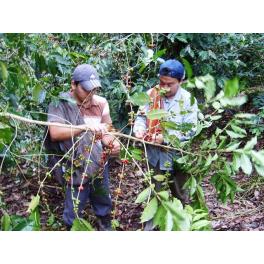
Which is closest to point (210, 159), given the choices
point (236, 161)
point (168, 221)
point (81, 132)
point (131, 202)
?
point (236, 161)

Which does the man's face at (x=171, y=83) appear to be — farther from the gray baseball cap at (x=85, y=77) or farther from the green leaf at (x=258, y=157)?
the green leaf at (x=258, y=157)

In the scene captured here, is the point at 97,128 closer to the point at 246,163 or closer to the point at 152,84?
the point at 246,163

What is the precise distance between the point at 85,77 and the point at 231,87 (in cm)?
59

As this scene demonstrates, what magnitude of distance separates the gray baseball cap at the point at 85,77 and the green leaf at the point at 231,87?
0.58m

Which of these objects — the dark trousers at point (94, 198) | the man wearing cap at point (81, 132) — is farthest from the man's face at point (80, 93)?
the dark trousers at point (94, 198)

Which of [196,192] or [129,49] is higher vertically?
[129,49]

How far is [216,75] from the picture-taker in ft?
5.28

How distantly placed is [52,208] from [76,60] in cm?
50

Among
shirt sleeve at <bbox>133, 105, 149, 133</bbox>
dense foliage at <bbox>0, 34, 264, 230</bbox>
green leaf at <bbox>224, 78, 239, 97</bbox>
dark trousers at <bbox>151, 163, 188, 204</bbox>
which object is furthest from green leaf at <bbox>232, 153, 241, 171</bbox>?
Result: dark trousers at <bbox>151, 163, 188, 204</bbox>

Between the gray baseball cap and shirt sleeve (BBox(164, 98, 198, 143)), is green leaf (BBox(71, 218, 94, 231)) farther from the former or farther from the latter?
the gray baseball cap

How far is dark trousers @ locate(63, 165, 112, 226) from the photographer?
1329 mm

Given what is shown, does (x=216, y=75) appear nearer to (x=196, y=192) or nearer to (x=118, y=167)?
(x=118, y=167)
